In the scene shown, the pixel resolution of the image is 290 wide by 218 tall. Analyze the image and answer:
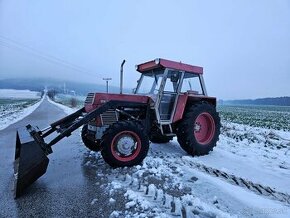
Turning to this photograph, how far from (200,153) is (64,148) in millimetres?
3750

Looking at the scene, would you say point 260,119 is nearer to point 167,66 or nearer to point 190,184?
point 167,66

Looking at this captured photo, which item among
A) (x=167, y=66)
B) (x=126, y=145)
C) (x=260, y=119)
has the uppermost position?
(x=167, y=66)

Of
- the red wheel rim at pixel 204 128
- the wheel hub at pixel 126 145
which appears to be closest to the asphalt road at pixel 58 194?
the wheel hub at pixel 126 145

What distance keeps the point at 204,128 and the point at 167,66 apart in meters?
2.09

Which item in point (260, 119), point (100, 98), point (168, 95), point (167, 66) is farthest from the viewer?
point (260, 119)

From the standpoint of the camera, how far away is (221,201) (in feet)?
12.4

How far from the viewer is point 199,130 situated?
6.98 meters

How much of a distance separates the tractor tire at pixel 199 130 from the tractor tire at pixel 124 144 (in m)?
1.33

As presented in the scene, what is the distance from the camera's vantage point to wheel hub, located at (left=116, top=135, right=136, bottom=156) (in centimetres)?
527

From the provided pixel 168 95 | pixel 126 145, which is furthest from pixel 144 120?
pixel 126 145

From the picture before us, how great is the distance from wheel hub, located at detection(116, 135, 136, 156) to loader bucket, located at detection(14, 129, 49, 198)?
1.47m

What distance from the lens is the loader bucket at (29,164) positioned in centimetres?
400

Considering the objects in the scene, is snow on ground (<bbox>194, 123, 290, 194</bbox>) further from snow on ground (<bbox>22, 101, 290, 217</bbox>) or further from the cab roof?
the cab roof

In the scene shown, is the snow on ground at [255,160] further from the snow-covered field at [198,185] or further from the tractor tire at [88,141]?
the tractor tire at [88,141]
